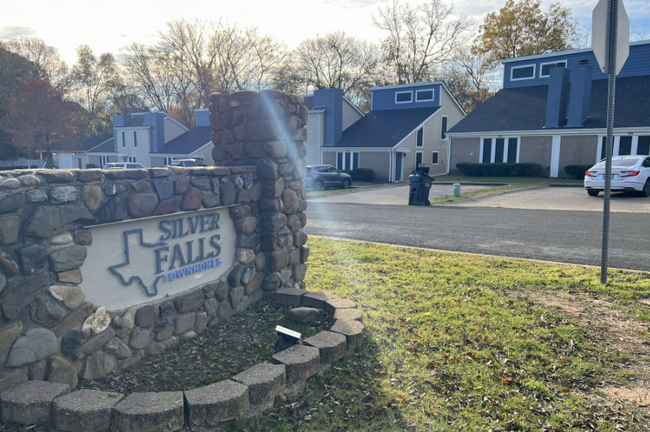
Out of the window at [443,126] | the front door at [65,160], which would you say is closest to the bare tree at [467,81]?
the window at [443,126]

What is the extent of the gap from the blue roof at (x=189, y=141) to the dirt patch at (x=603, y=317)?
3603 cm

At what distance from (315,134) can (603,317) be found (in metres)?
31.4

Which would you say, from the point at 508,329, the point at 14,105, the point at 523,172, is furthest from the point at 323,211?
the point at 14,105

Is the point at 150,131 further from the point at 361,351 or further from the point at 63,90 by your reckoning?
the point at 361,351

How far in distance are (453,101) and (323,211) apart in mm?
24594

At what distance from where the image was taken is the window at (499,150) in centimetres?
2900

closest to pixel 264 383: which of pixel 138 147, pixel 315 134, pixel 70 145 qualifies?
pixel 315 134

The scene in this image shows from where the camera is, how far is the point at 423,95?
35.1 meters

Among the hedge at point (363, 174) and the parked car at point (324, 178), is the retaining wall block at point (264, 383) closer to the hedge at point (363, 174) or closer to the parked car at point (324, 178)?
the parked car at point (324, 178)

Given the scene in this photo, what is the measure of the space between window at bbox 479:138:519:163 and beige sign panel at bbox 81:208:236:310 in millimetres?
27227

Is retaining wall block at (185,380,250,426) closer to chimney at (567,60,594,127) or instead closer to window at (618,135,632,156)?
window at (618,135,632,156)

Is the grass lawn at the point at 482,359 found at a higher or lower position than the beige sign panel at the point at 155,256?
lower

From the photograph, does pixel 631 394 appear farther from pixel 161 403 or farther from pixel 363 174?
pixel 363 174

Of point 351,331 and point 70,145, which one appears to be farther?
point 70,145
